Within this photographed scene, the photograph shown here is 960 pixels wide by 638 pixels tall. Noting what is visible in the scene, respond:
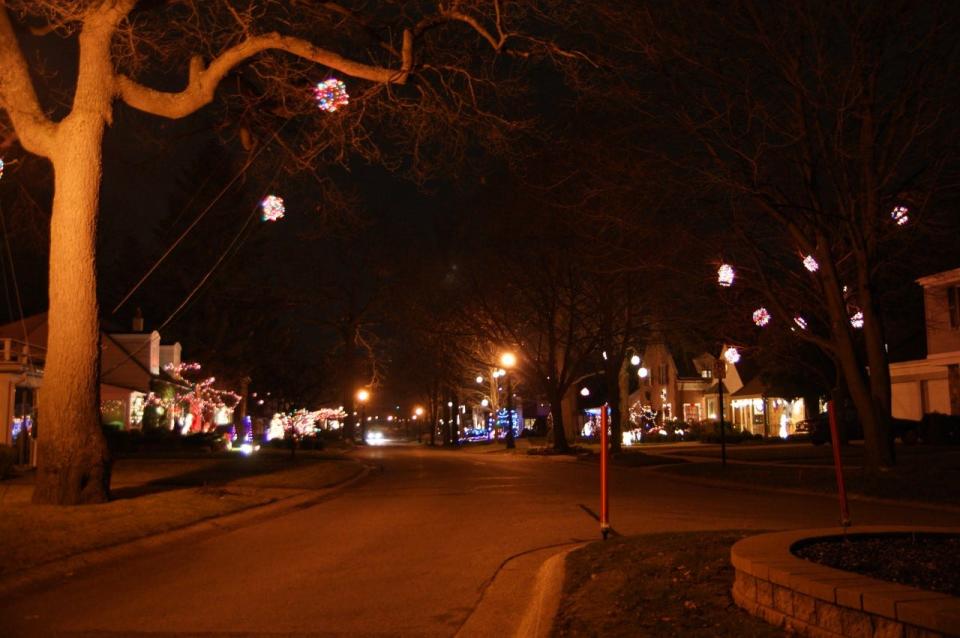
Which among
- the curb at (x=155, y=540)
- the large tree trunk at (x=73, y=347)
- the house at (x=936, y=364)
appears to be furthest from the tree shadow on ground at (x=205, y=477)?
the house at (x=936, y=364)

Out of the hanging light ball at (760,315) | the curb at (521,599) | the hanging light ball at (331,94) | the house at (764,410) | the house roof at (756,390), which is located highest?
the hanging light ball at (331,94)

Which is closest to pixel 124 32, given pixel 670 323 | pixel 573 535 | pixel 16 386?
pixel 573 535

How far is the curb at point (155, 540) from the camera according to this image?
30.5 ft

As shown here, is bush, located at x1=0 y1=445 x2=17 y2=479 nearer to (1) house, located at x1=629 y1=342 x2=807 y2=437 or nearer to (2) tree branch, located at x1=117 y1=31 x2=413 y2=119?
(2) tree branch, located at x1=117 y1=31 x2=413 y2=119

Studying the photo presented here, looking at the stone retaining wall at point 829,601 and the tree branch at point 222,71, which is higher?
the tree branch at point 222,71

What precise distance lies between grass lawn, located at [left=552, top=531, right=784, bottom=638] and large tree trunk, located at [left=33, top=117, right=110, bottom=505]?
8.16 m

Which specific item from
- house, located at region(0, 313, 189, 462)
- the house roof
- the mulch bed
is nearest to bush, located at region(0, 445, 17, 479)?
house, located at region(0, 313, 189, 462)

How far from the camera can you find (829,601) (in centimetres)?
523

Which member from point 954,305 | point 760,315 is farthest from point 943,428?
point 760,315

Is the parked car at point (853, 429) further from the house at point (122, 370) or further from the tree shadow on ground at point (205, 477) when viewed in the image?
the house at point (122, 370)

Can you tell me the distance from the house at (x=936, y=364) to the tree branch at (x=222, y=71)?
83.0 feet

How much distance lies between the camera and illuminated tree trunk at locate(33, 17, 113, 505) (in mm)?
13836

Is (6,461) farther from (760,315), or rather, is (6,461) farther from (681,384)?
(681,384)

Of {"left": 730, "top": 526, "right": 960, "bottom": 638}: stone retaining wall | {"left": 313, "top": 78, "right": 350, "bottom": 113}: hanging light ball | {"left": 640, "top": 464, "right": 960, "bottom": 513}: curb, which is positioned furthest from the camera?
{"left": 640, "top": 464, "right": 960, "bottom": 513}: curb
